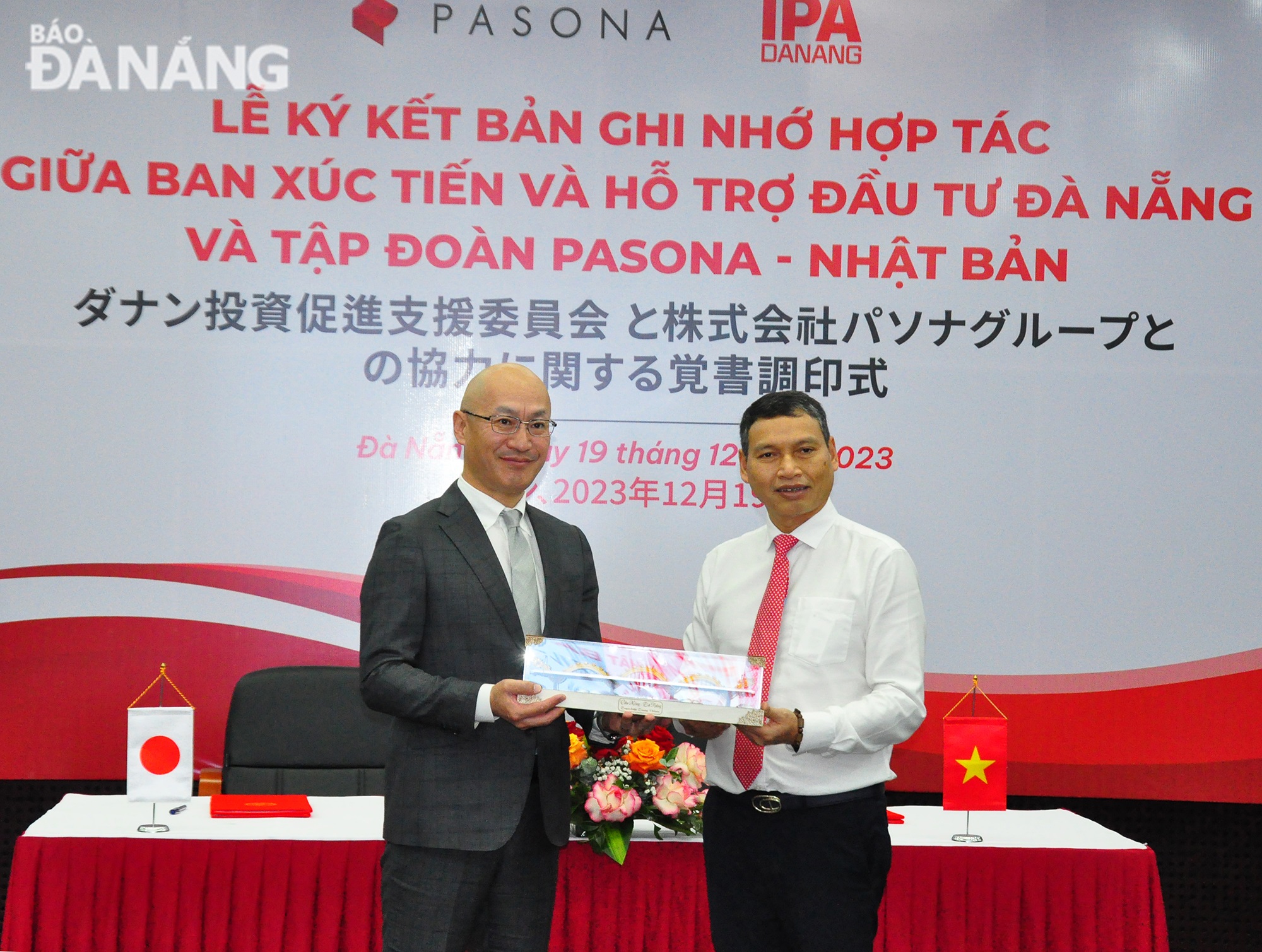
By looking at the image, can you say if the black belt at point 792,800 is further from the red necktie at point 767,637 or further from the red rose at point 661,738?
the red rose at point 661,738

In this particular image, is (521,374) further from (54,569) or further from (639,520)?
(54,569)

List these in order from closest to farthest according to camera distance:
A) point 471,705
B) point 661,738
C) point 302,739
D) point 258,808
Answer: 1. point 471,705
2. point 661,738
3. point 258,808
4. point 302,739

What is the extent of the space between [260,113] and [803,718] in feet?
9.73

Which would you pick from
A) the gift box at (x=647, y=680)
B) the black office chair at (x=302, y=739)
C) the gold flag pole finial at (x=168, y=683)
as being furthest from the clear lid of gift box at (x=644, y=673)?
the gold flag pole finial at (x=168, y=683)

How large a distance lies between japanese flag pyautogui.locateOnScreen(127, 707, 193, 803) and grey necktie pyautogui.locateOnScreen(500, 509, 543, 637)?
1071 mm

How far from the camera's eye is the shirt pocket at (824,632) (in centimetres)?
223

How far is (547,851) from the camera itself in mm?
2232

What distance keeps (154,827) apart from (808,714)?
166 cm

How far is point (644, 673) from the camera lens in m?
2.13

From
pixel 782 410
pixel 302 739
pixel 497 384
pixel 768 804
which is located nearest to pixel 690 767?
pixel 768 804

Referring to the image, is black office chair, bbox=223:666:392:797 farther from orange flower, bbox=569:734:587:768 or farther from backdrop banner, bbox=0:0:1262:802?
orange flower, bbox=569:734:587:768

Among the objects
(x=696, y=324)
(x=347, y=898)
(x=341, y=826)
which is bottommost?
(x=347, y=898)

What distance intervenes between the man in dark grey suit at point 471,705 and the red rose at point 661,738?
0.55 meters

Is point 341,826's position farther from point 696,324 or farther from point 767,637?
point 696,324
